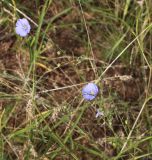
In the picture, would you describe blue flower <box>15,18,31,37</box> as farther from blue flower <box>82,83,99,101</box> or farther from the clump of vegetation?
blue flower <box>82,83,99,101</box>

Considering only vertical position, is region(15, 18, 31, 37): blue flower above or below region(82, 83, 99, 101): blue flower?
above

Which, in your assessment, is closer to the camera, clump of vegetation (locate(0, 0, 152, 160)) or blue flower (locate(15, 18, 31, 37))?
clump of vegetation (locate(0, 0, 152, 160))

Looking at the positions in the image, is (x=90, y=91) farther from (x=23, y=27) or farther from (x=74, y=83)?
(x=23, y=27)

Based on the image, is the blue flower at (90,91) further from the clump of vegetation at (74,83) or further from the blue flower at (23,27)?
the blue flower at (23,27)

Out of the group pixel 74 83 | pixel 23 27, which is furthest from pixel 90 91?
pixel 23 27

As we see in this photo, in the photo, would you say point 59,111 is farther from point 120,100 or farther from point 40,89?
point 120,100

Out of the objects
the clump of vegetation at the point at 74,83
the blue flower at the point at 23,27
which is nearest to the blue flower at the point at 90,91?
the clump of vegetation at the point at 74,83

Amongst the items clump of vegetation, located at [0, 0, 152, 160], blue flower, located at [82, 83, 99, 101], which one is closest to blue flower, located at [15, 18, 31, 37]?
clump of vegetation, located at [0, 0, 152, 160]
